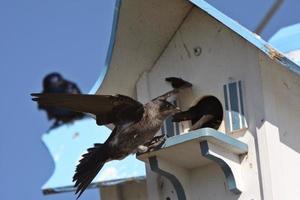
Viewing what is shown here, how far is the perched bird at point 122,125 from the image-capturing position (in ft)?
12.3

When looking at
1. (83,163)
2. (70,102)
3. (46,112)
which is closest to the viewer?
(70,102)

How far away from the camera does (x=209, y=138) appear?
3.51 m

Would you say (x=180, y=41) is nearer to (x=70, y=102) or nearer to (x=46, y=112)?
(x=70, y=102)

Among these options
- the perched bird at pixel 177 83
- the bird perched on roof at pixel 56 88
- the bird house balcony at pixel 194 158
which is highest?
the bird perched on roof at pixel 56 88

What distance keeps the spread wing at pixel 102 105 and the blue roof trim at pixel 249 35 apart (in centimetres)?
39

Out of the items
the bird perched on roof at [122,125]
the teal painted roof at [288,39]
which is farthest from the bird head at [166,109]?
the teal painted roof at [288,39]

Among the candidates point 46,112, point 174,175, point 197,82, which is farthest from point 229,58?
point 46,112

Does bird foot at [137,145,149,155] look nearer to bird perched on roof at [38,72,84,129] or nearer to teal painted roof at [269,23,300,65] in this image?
teal painted roof at [269,23,300,65]

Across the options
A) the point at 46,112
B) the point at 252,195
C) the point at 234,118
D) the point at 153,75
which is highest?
the point at 46,112

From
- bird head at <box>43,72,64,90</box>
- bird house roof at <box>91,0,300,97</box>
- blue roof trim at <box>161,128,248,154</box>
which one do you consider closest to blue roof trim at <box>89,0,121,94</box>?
bird house roof at <box>91,0,300,97</box>

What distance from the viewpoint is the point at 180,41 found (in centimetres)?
398

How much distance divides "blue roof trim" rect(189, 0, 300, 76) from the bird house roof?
0.06 m

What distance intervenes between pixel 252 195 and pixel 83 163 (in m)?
0.60

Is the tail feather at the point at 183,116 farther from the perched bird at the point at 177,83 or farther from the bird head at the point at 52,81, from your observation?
the bird head at the point at 52,81
